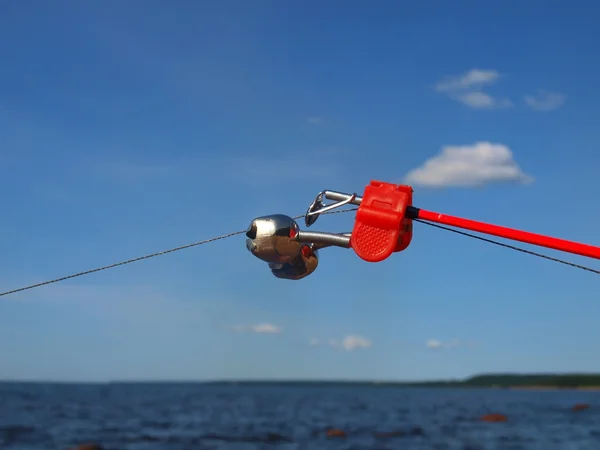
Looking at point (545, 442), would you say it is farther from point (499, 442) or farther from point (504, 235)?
point (504, 235)

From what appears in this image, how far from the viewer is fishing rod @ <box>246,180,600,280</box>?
14.8 feet

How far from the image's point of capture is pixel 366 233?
195 inches

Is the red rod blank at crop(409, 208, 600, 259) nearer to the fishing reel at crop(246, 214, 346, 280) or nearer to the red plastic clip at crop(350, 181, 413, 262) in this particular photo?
the red plastic clip at crop(350, 181, 413, 262)

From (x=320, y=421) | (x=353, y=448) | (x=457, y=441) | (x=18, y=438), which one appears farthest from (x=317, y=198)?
(x=320, y=421)

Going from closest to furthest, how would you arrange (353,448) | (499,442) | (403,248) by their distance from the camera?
(403,248) → (353,448) → (499,442)

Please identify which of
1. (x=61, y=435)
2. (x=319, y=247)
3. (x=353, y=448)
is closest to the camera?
(x=319, y=247)

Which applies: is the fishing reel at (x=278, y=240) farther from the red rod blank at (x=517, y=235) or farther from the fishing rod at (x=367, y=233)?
the red rod blank at (x=517, y=235)

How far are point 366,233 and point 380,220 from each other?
0.13m

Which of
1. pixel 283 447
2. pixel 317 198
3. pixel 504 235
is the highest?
pixel 317 198

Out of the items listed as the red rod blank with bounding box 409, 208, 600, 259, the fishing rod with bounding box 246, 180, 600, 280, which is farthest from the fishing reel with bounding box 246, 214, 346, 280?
the red rod blank with bounding box 409, 208, 600, 259

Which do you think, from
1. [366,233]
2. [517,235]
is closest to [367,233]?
[366,233]

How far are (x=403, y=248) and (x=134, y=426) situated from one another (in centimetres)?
5369

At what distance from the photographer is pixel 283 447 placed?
4100 centimetres

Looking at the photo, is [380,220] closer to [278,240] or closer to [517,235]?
[278,240]
